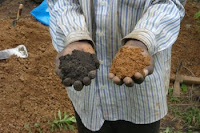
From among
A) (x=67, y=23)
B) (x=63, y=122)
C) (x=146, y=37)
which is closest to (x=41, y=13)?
(x=63, y=122)

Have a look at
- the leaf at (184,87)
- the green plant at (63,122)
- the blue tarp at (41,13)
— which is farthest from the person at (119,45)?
the blue tarp at (41,13)

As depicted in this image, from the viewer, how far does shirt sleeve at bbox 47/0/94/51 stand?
4.44ft

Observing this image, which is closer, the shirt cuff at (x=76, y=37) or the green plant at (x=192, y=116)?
the shirt cuff at (x=76, y=37)

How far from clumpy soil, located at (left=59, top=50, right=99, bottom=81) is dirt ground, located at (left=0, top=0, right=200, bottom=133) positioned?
1516 millimetres

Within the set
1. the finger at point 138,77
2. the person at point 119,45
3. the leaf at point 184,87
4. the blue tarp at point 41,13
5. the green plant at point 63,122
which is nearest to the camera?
Answer: the finger at point 138,77

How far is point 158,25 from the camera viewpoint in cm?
130

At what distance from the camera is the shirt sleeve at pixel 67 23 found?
1.35 meters

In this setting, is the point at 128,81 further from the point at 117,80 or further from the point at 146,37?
the point at 146,37

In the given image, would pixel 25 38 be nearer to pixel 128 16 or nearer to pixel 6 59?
pixel 6 59

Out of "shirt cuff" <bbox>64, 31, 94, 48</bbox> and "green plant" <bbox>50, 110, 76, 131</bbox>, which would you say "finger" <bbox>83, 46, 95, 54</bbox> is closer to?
"shirt cuff" <bbox>64, 31, 94, 48</bbox>

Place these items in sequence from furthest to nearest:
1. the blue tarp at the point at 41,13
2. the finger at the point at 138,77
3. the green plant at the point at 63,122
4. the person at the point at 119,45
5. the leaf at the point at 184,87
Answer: the blue tarp at the point at 41,13, the leaf at the point at 184,87, the green plant at the point at 63,122, the person at the point at 119,45, the finger at the point at 138,77

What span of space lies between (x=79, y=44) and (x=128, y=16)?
25cm

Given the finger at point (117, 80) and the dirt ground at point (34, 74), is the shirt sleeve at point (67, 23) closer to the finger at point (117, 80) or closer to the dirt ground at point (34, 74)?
the finger at point (117, 80)

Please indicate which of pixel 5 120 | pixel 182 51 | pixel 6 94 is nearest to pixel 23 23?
pixel 6 94
